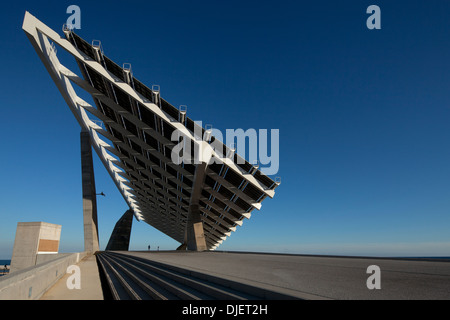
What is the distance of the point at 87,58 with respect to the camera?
15930mm

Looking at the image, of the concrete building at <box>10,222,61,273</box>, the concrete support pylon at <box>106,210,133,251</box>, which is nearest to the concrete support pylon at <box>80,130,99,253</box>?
the concrete building at <box>10,222,61,273</box>

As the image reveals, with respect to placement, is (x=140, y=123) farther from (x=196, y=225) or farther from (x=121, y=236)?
(x=121, y=236)

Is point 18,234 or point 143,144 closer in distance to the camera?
point 143,144

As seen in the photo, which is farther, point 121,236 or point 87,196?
point 121,236

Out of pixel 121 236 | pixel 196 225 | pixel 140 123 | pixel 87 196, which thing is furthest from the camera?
pixel 121 236

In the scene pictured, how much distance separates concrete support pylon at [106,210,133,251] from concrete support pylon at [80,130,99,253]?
20.8 m

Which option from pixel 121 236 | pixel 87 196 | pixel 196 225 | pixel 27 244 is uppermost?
pixel 87 196

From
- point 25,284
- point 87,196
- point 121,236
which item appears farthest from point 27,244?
point 25,284

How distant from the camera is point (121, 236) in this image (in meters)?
47.9

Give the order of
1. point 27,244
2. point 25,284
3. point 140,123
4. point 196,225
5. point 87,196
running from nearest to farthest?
1. point 25,284
2. point 140,123
3. point 27,244
4. point 196,225
5. point 87,196

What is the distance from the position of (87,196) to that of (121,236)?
2305 cm
